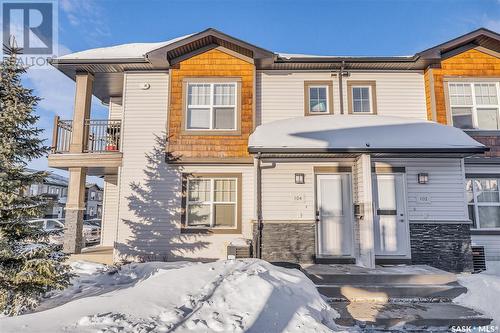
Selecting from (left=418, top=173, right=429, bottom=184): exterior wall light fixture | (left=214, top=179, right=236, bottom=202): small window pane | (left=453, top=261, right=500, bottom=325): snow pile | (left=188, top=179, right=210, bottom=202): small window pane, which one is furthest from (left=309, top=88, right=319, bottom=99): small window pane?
(left=453, top=261, right=500, bottom=325): snow pile

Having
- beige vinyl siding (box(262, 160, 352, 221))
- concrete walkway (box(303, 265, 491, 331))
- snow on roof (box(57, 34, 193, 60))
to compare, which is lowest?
concrete walkway (box(303, 265, 491, 331))

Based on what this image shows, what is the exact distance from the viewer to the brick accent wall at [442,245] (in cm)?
728


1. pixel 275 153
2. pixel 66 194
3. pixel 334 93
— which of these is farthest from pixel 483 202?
pixel 66 194

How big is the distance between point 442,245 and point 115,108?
37.1 feet

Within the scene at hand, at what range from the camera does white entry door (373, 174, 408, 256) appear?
7.52 metres

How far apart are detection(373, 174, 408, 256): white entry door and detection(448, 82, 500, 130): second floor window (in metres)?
2.98

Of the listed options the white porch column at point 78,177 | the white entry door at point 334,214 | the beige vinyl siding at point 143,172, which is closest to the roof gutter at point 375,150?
the white entry door at point 334,214

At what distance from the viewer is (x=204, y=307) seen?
13.0 ft

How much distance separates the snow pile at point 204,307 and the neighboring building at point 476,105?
20.8 ft

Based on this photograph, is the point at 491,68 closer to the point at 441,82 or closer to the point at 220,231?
the point at 441,82

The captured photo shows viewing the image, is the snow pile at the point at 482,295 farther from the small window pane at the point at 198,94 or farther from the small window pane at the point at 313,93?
the small window pane at the point at 198,94

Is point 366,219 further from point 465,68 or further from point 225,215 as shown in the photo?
point 465,68

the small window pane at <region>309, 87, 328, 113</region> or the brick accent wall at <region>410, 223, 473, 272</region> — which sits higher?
the small window pane at <region>309, 87, 328, 113</region>

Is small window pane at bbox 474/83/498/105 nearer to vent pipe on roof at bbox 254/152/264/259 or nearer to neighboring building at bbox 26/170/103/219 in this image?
vent pipe on roof at bbox 254/152/264/259
